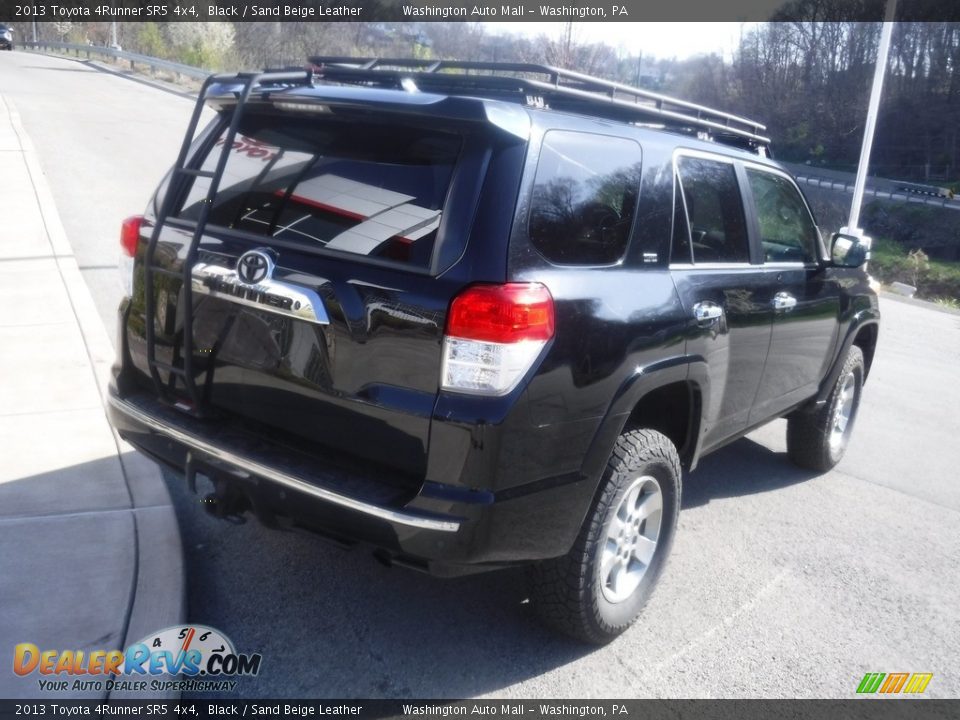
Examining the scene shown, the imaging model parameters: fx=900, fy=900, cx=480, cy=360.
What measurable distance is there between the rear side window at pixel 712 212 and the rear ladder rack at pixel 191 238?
1.65 meters

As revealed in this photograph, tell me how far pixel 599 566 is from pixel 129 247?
89.7 inches

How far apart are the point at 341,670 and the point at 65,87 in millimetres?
25632

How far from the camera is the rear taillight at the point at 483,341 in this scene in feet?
9.07

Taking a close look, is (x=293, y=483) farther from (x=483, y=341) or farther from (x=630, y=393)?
(x=630, y=393)

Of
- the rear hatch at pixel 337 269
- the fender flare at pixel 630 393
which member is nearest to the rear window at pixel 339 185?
the rear hatch at pixel 337 269

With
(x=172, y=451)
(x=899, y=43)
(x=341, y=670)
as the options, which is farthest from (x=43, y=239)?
(x=899, y=43)

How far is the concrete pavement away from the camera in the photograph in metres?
3.20

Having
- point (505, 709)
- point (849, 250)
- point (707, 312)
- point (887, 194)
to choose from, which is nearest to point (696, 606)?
point (505, 709)

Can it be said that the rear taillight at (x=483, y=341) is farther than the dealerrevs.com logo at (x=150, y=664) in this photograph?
No

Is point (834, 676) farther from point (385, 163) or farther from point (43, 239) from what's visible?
point (43, 239)

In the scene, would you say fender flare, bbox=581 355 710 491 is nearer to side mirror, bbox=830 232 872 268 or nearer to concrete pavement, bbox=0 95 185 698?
concrete pavement, bbox=0 95 185 698

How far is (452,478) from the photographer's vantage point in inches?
110

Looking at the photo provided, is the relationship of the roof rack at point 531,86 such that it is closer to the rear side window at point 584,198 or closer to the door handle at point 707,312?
the rear side window at point 584,198

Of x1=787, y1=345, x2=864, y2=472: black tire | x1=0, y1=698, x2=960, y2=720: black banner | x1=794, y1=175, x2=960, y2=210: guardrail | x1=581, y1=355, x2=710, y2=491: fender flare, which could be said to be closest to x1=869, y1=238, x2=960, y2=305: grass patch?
x1=794, y1=175, x2=960, y2=210: guardrail
